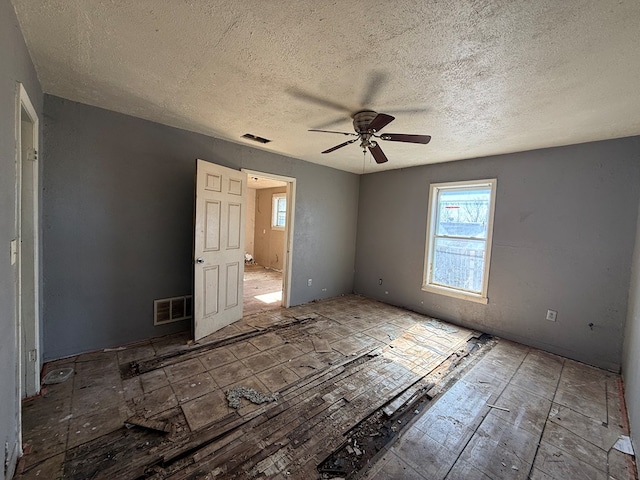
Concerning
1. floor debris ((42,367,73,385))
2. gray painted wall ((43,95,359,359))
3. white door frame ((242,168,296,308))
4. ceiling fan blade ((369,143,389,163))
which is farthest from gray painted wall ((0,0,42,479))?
white door frame ((242,168,296,308))

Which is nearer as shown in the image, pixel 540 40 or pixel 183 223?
pixel 540 40

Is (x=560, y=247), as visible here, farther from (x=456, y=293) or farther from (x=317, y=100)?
(x=317, y=100)

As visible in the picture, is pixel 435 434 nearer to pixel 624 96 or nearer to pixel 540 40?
pixel 540 40

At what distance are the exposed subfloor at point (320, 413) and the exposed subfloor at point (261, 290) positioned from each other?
1130 millimetres

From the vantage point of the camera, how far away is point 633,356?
83.5 inches

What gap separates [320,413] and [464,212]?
3.41m

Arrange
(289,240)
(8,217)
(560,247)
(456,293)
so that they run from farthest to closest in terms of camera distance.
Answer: (289,240), (456,293), (560,247), (8,217)

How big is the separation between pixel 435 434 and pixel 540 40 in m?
2.51

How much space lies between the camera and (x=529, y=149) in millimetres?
3221

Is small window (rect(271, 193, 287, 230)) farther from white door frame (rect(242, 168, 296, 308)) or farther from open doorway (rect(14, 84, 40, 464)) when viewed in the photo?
open doorway (rect(14, 84, 40, 464))

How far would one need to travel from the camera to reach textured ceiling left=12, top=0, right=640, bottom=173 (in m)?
1.29

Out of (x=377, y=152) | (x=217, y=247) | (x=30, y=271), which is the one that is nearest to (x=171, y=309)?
(x=217, y=247)

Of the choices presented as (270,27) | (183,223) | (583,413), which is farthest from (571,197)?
(183,223)

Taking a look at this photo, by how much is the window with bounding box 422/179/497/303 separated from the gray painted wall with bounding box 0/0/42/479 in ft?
14.5
